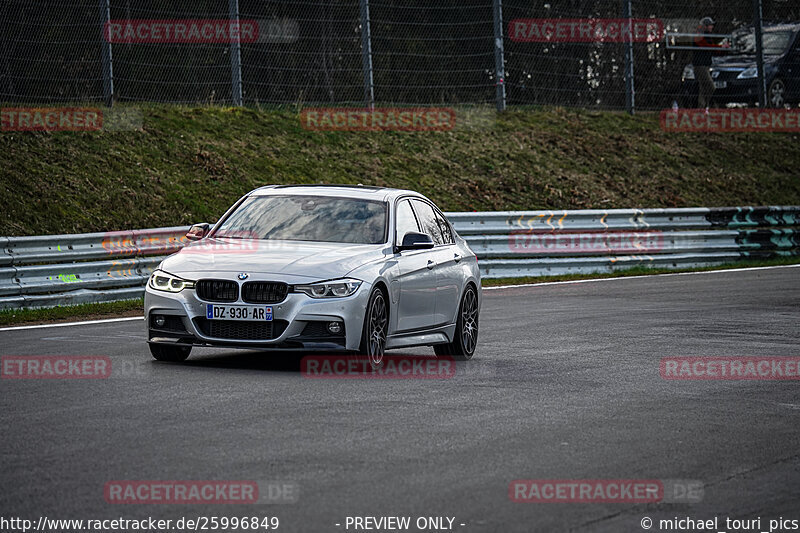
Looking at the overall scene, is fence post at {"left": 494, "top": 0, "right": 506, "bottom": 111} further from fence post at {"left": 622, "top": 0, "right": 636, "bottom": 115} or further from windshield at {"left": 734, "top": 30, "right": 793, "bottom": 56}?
windshield at {"left": 734, "top": 30, "right": 793, "bottom": 56}

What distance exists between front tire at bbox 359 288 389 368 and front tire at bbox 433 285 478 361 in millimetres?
1375

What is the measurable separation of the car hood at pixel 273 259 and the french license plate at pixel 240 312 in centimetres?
26

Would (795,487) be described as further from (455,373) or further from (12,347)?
(12,347)

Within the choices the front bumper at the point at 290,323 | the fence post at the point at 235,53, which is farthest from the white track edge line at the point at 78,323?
the fence post at the point at 235,53

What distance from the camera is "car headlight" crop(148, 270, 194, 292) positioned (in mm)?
10352

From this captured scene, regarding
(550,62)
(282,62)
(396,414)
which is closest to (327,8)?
(282,62)

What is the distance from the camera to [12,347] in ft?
38.8

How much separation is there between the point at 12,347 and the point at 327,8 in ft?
53.7

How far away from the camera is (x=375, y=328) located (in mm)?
10539

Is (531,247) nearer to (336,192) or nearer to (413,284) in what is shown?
(336,192)

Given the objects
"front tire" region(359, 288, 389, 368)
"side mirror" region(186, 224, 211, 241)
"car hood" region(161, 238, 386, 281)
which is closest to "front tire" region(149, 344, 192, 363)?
"car hood" region(161, 238, 386, 281)

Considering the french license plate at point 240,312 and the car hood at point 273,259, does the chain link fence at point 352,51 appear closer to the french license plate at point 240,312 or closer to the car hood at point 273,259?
the car hood at point 273,259

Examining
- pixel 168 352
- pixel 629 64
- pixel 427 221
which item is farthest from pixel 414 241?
pixel 629 64

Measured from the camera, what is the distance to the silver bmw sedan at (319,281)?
10.1 metres
